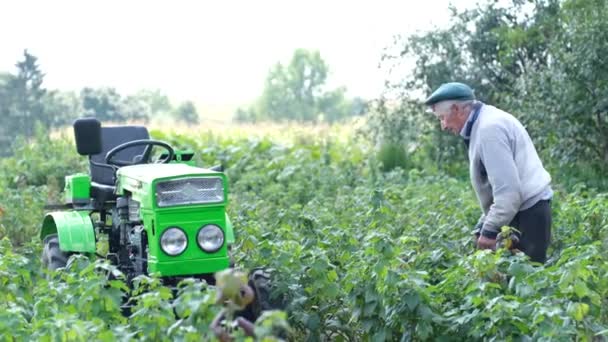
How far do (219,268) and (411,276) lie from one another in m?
1.36

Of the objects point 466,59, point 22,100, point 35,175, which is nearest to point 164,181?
point 466,59

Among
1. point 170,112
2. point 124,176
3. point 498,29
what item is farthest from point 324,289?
point 170,112

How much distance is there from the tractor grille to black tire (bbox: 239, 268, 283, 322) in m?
0.55

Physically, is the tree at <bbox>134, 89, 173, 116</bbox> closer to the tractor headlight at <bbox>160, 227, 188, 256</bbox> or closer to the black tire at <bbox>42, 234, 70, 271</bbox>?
the black tire at <bbox>42, 234, 70, 271</bbox>

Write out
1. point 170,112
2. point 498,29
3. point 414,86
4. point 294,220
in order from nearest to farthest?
point 294,220, point 498,29, point 414,86, point 170,112

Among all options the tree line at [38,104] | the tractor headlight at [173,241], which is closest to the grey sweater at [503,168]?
the tractor headlight at [173,241]

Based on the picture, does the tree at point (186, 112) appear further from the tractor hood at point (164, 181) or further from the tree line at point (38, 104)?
the tractor hood at point (164, 181)

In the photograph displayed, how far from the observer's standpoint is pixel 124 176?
7.36 m

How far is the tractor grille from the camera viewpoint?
6.62m

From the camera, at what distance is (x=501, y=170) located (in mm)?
6410

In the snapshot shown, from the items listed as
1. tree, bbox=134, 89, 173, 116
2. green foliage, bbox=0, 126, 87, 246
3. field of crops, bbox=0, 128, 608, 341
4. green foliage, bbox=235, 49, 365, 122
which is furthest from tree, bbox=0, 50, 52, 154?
green foliage, bbox=235, 49, 365, 122

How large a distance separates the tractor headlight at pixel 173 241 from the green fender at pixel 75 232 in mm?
1092

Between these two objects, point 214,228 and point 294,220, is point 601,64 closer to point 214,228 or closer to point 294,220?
point 294,220

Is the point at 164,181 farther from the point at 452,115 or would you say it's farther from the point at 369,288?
the point at 452,115
